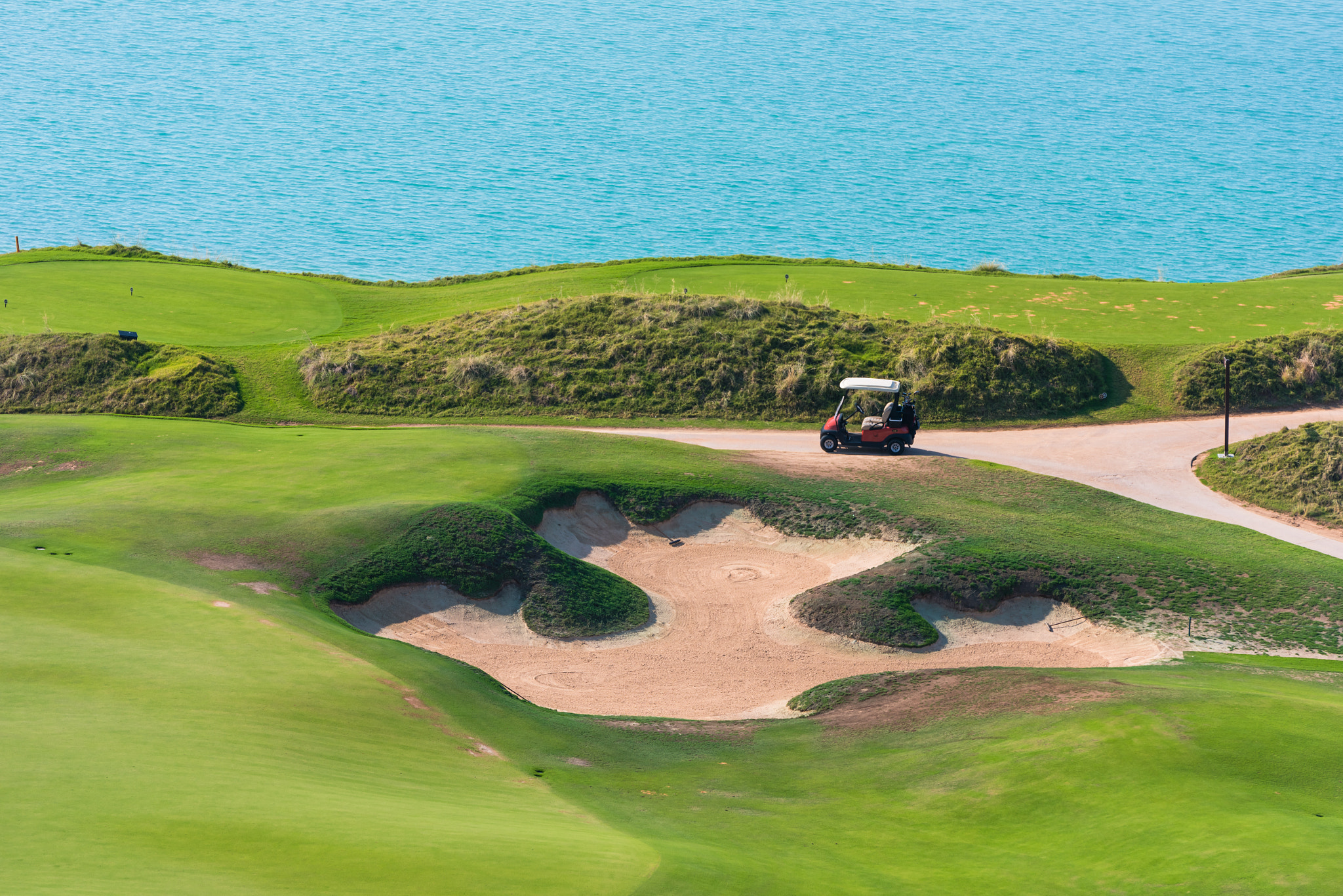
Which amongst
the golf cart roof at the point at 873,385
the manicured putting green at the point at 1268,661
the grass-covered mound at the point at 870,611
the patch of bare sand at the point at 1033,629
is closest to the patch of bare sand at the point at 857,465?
the golf cart roof at the point at 873,385

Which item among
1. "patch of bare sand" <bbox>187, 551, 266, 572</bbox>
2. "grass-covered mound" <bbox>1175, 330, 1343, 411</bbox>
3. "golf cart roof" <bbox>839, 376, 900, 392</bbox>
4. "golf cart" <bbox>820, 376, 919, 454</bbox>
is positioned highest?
"grass-covered mound" <bbox>1175, 330, 1343, 411</bbox>

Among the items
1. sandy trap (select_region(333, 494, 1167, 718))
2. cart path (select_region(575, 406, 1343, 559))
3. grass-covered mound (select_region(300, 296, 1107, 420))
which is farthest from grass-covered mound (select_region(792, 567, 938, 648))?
grass-covered mound (select_region(300, 296, 1107, 420))

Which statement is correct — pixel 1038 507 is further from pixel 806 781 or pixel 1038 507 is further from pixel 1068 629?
pixel 806 781

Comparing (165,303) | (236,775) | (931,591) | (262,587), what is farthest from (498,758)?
(165,303)

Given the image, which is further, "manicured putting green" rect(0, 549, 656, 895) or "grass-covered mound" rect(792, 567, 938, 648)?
"grass-covered mound" rect(792, 567, 938, 648)

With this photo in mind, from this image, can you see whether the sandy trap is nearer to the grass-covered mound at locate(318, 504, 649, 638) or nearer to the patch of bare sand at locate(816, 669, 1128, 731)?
the grass-covered mound at locate(318, 504, 649, 638)

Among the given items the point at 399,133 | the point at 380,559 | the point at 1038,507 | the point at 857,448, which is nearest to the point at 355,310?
the point at 857,448

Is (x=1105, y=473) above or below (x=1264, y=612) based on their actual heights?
above

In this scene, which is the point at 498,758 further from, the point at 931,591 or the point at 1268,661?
the point at 1268,661
